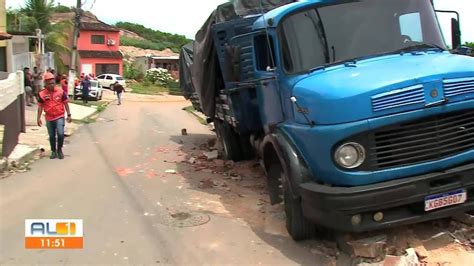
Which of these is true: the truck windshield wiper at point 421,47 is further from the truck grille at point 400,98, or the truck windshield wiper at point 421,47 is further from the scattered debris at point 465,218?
the scattered debris at point 465,218

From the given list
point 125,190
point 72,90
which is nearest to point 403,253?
point 125,190

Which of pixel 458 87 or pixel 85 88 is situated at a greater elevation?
pixel 458 87

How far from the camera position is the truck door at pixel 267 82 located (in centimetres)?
605

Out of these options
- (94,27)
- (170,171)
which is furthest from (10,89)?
(94,27)

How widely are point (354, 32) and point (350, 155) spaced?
159 cm

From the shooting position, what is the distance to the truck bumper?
4.50 m

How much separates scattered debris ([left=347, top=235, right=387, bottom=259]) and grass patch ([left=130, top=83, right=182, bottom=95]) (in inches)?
1697

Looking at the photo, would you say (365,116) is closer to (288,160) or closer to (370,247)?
(288,160)

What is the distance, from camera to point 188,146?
43.2ft

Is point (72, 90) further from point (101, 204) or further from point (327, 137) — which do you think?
point (327, 137)

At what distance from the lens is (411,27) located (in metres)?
5.67

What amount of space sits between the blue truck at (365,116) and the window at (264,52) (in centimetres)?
3

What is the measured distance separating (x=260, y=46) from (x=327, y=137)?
2270 millimetres

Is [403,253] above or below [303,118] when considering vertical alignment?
below
